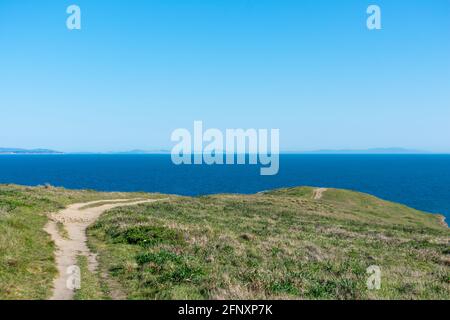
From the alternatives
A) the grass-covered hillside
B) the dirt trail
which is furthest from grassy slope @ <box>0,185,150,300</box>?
the dirt trail

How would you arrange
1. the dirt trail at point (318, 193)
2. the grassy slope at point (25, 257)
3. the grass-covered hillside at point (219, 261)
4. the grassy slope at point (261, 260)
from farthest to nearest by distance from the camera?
the dirt trail at point (318, 193) < the grassy slope at point (261, 260) < the grass-covered hillside at point (219, 261) < the grassy slope at point (25, 257)

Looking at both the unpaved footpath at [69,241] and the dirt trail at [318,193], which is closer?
the unpaved footpath at [69,241]

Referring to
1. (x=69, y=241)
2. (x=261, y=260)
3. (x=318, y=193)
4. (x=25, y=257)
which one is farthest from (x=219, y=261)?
(x=318, y=193)

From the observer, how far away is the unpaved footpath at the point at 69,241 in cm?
1446

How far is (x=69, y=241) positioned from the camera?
23.1 meters

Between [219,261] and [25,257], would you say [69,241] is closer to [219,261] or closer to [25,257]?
[25,257]

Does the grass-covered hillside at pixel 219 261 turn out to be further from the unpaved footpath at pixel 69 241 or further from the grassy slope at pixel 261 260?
the unpaved footpath at pixel 69 241

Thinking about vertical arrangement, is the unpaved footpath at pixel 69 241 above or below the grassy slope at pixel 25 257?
below

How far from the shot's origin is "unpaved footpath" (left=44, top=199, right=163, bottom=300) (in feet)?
47.4

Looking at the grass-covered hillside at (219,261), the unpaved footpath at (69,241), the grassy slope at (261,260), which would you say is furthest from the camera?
the grassy slope at (261,260)

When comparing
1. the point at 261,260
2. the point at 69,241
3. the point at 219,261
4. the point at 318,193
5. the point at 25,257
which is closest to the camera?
the point at 25,257

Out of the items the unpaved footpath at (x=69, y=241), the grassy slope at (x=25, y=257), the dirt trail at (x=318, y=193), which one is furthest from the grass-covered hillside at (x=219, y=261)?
the dirt trail at (x=318, y=193)

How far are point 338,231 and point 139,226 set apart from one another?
1927 cm

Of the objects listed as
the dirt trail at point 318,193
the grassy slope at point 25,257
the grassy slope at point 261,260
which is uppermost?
the grassy slope at point 25,257
